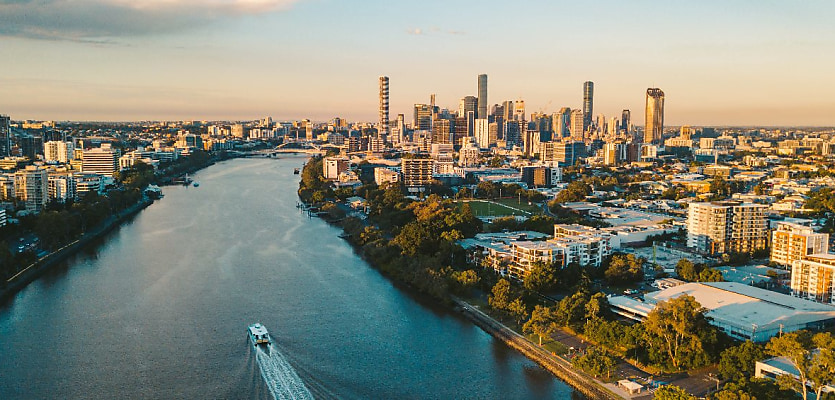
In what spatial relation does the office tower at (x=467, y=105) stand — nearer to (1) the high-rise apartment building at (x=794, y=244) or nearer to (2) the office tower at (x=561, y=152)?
(2) the office tower at (x=561, y=152)

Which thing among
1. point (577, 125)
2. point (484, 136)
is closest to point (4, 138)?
point (484, 136)

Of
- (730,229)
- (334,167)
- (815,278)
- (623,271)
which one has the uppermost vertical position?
(334,167)

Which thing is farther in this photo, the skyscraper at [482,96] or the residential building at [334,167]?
the skyscraper at [482,96]

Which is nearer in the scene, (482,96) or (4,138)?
(4,138)

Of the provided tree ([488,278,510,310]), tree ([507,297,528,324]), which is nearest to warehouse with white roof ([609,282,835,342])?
tree ([507,297,528,324])

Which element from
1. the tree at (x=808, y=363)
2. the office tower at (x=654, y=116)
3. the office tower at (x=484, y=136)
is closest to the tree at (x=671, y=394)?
the tree at (x=808, y=363)

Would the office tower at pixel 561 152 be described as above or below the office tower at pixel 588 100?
below

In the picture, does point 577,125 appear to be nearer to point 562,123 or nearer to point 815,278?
point 562,123
